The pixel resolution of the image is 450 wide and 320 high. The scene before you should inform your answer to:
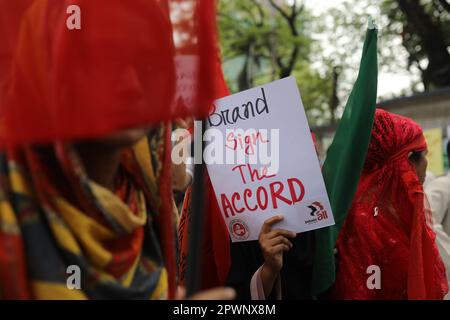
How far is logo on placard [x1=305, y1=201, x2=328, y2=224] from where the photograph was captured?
211 centimetres

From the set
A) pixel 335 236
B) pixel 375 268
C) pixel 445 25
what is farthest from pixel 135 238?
pixel 445 25

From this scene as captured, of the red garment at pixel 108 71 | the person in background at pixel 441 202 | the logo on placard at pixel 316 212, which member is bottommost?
the person in background at pixel 441 202

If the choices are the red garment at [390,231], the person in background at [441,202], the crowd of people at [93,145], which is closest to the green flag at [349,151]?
the red garment at [390,231]

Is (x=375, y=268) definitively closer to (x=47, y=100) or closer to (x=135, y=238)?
(x=135, y=238)

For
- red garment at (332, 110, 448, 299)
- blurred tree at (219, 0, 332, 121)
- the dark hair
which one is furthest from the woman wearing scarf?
blurred tree at (219, 0, 332, 121)

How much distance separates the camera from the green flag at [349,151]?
231 cm

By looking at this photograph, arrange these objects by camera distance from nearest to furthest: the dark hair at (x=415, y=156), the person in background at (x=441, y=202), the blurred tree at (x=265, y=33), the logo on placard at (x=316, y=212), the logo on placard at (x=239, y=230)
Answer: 1. the logo on placard at (x=316, y=212)
2. the logo on placard at (x=239, y=230)
3. the dark hair at (x=415, y=156)
4. the person in background at (x=441, y=202)
5. the blurred tree at (x=265, y=33)

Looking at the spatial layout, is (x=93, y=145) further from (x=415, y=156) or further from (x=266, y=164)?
(x=415, y=156)

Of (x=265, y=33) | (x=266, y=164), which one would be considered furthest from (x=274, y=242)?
(x=265, y=33)

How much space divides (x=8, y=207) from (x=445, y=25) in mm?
12521

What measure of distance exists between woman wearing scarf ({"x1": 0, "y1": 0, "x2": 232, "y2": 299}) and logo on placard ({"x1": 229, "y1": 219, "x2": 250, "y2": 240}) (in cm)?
90

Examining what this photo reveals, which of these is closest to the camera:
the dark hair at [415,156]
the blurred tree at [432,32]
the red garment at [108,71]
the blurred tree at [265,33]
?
the red garment at [108,71]

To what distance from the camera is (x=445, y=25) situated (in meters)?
12.2

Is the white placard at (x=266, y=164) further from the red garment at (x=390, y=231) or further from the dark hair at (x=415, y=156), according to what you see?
the dark hair at (x=415, y=156)
